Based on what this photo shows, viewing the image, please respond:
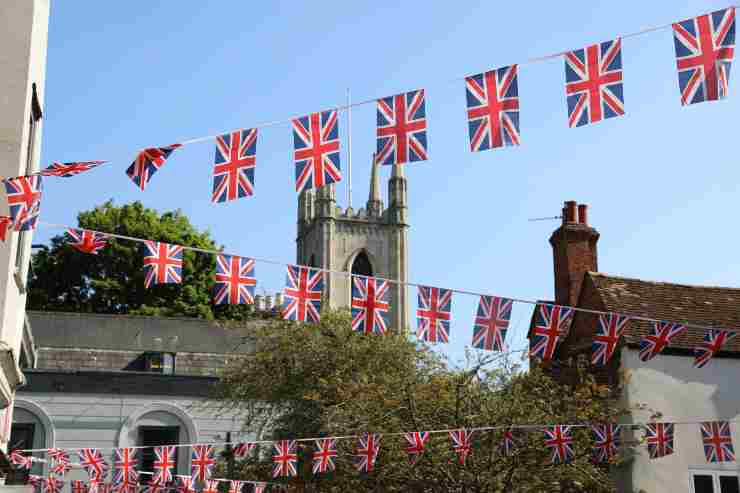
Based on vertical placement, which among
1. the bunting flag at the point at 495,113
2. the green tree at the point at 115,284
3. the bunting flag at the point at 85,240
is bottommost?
Answer: the bunting flag at the point at 85,240

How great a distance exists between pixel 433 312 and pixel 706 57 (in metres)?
5.34

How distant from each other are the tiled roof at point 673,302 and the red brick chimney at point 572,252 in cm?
98

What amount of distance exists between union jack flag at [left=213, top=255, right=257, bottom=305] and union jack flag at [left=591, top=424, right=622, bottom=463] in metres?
7.04

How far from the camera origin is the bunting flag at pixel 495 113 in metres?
10.3

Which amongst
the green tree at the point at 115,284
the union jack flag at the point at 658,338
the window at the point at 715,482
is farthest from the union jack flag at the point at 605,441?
the green tree at the point at 115,284

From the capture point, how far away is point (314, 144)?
35.4 ft

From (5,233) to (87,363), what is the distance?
69.5 ft

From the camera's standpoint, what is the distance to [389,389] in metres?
19.5

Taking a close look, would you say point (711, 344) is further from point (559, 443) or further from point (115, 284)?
point (115, 284)

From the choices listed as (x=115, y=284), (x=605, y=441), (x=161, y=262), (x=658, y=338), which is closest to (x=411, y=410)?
(x=605, y=441)

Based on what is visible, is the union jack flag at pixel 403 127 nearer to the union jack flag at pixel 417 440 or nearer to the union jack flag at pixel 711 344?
the union jack flag at pixel 711 344

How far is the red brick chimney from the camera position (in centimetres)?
2309

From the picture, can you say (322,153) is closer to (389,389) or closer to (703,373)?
(389,389)

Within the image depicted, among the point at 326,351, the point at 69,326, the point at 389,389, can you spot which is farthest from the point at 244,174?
the point at 69,326
